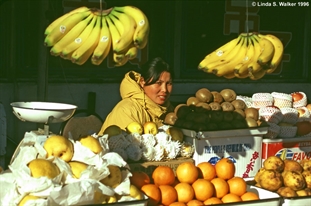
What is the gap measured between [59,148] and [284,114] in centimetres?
256

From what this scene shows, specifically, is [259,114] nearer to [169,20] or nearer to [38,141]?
[38,141]

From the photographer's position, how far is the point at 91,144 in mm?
2818

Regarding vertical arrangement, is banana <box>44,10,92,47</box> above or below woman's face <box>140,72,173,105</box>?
above

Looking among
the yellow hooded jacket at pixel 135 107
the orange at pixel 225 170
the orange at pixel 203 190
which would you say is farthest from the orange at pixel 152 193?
the yellow hooded jacket at pixel 135 107

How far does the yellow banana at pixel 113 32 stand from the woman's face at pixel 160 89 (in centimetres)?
141

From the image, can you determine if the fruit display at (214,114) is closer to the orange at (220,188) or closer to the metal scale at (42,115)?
the orange at (220,188)

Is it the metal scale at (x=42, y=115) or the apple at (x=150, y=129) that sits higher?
the metal scale at (x=42, y=115)

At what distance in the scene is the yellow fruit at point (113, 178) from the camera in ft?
8.68

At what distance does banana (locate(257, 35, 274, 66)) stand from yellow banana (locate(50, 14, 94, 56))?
1.28 m

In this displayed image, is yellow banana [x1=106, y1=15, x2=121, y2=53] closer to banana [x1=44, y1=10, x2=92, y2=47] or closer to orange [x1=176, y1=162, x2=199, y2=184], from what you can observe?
banana [x1=44, y1=10, x2=92, y2=47]

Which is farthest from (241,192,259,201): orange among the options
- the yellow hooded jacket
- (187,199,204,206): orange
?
the yellow hooded jacket

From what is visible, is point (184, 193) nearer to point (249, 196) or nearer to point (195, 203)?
point (195, 203)

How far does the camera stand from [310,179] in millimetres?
3312

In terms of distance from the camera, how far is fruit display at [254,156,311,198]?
3.16 meters
